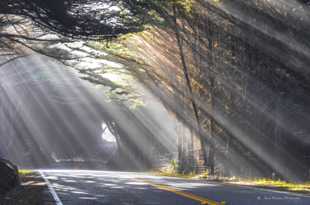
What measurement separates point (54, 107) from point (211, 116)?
31.5m

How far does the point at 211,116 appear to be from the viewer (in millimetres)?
24766

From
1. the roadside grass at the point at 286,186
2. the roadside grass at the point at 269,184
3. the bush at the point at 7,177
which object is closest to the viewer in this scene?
the bush at the point at 7,177

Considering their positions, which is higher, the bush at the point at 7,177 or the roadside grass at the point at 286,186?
the bush at the point at 7,177

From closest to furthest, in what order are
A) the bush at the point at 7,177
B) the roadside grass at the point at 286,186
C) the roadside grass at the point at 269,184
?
the bush at the point at 7,177, the roadside grass at the point at 286,186, the roadside grass at the point at 269,184

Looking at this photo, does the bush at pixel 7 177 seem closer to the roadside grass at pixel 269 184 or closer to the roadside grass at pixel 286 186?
the roadside grass at pixel 269 184

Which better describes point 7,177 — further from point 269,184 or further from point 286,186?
point 269,184

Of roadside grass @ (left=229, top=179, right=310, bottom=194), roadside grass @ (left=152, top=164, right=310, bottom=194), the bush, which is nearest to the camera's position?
the bush

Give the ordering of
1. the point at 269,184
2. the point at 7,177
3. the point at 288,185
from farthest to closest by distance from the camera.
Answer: the point at 269,184, the point at 288,185, the point at 7,177

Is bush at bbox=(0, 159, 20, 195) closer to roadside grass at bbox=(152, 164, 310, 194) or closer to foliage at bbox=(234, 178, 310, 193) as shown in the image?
roadside grass at bbox=(152, 164, 310, 194)

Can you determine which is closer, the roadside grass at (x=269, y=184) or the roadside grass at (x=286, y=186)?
the roadside grass at (x=286, y=186)

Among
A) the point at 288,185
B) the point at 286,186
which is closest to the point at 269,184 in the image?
the point at 288,185

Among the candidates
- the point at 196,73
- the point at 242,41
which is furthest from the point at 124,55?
the point at 242,41

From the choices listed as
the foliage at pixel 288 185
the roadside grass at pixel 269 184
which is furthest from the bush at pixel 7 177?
the foliage at pixel 288 185

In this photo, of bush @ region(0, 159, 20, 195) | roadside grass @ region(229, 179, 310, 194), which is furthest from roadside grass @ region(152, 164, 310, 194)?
bush @ region(0, 159, 20, 195)
